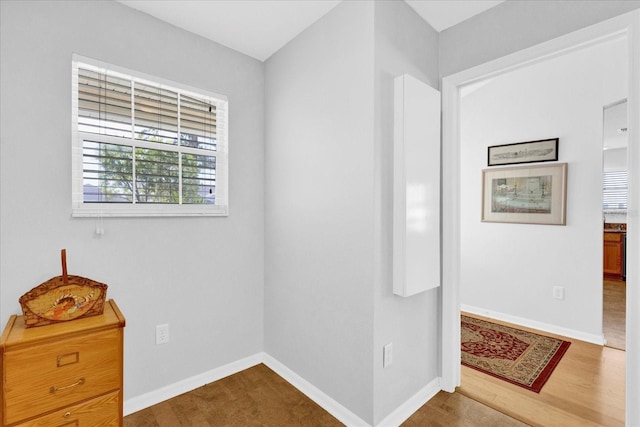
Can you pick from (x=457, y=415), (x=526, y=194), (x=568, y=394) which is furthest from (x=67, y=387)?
(x=526, y=194)

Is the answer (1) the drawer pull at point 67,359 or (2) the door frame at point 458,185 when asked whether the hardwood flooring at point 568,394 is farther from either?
(1) the drawer pull at point 67,359

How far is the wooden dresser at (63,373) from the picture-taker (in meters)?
1.32

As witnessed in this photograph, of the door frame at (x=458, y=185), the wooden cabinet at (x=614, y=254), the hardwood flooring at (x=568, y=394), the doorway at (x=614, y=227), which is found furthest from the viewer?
the wooden cabinet at (x=614, y=254)

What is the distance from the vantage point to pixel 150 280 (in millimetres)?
2043

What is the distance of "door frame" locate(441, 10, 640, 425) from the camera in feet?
4.80

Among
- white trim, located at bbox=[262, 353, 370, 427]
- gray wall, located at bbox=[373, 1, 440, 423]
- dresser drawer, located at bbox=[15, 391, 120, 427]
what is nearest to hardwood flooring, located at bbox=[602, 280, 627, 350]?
gray wall, located at bbox=[373, 1, 440, 423]

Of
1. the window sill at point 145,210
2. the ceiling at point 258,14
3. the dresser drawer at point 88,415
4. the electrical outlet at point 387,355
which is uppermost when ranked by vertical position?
the ceiling at point 258,14

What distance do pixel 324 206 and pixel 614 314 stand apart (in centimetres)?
407

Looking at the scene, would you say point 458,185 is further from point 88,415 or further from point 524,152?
point 88,415

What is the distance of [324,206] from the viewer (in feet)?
6.79

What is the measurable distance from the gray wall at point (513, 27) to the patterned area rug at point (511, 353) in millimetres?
2270

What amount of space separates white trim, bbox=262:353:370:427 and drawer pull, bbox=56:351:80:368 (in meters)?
1.36

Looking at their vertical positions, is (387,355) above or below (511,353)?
above

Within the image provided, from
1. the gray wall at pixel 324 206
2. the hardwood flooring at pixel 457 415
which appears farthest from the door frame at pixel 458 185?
the gray wall at pixel 324 206
